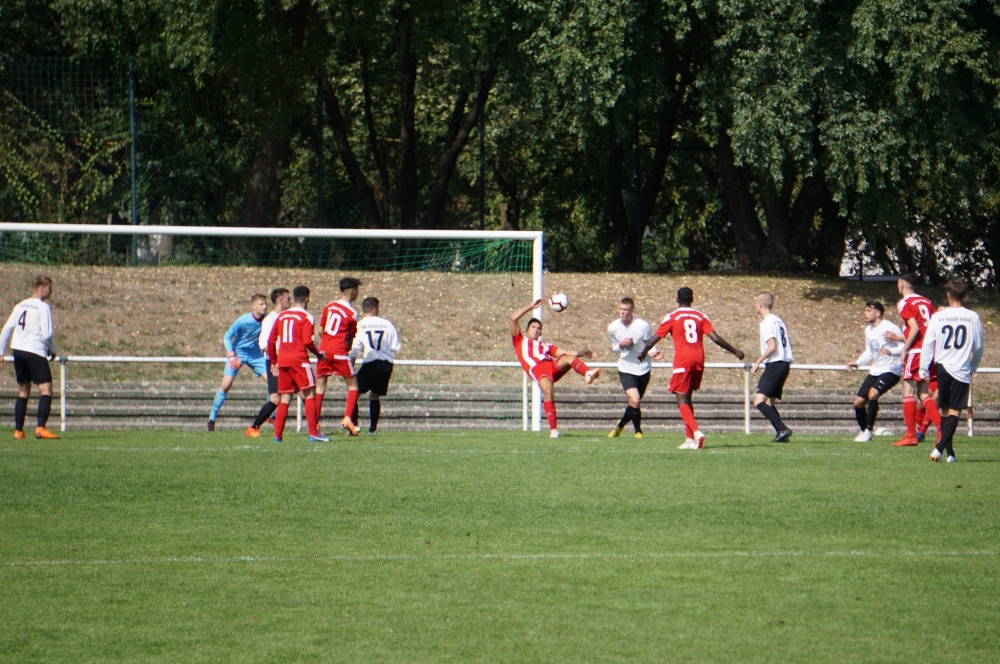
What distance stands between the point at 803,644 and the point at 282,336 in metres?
10.3

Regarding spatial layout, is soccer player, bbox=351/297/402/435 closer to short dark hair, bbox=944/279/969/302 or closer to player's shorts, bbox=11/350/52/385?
player's shorts, bbox=11/350/52/385

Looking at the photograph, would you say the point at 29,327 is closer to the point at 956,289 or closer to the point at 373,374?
the point at 373,374

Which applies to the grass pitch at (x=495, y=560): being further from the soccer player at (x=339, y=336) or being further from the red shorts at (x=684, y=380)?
the soccer player at (x=339, y=336)

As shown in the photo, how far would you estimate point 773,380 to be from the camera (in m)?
14.8

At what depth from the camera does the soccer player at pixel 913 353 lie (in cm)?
1428

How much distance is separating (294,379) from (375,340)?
1817mm

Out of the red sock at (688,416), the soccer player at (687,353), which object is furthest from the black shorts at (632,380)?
the red sock at (688,416)

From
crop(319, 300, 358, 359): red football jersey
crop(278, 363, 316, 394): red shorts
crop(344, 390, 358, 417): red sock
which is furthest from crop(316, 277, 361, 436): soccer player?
crop(278, 363, 316, 394): red shorts

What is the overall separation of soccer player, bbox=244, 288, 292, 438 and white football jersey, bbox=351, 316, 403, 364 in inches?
42.9

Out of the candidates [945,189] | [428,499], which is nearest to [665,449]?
[428,499]

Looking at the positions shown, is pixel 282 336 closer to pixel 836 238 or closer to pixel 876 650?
pixel 876 650

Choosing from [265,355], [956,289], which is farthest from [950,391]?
[265,355]

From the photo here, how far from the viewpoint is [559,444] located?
14.5 meters

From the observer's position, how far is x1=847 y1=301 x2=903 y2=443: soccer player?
1579 centimetres
